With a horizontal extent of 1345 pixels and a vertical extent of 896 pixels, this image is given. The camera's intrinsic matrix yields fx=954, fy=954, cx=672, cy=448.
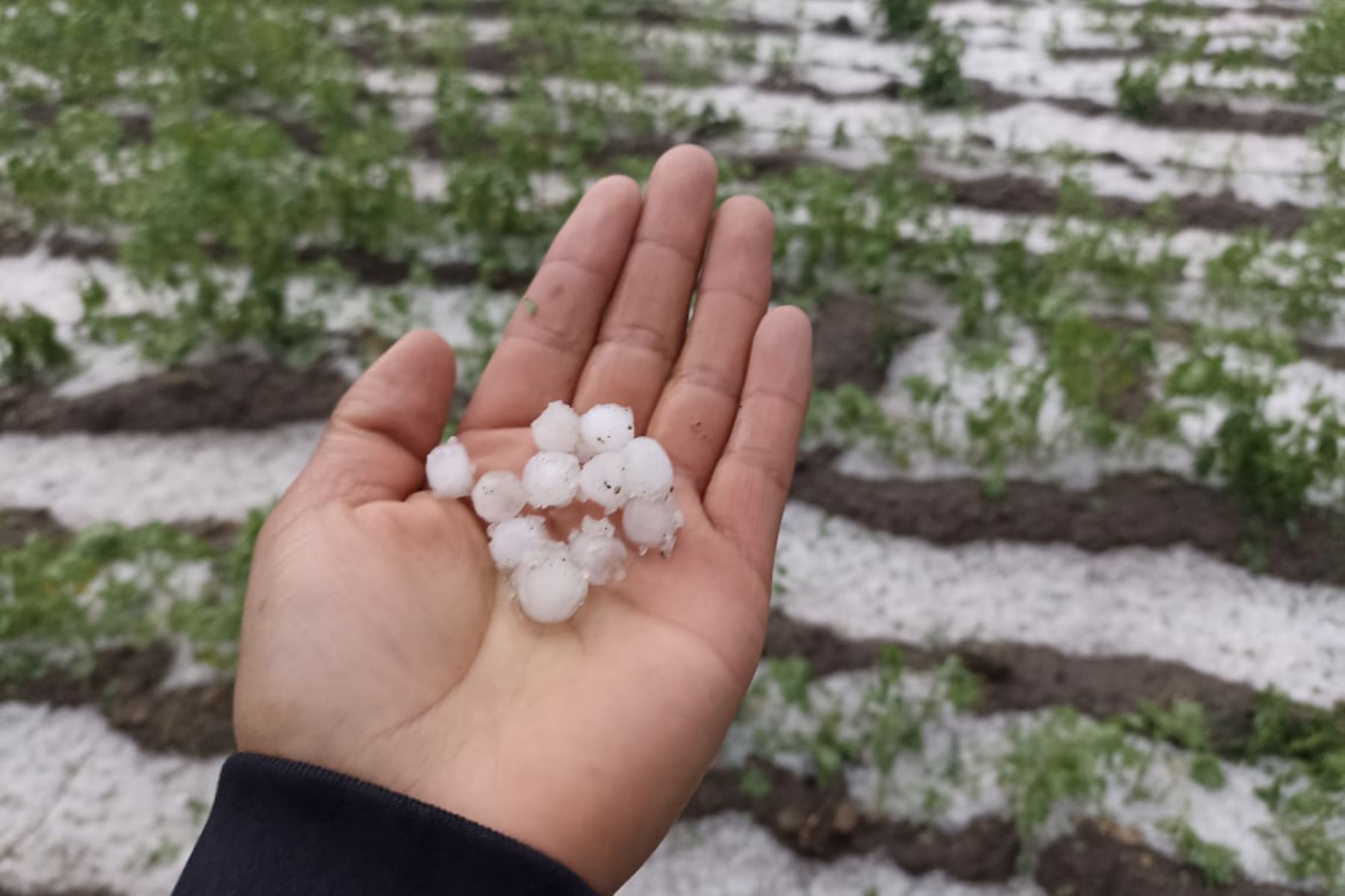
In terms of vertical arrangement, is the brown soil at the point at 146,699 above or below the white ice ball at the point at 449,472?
below

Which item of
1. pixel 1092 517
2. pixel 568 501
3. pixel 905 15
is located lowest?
pixel 1092 517

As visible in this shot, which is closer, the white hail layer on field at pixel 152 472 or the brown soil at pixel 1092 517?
the brown soil at pixel 1092 517

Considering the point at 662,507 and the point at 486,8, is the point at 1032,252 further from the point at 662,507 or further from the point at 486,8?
the point at 486,8

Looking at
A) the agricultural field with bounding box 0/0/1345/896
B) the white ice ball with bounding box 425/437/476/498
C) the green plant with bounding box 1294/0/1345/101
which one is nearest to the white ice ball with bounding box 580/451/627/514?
the white ice ball with bounding box 425/437/476/498

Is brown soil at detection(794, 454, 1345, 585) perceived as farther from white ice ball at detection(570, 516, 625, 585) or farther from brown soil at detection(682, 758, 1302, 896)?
white ice ball at detection(570, 516, 625, 585)

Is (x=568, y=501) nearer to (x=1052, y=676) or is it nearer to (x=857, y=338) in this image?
(x=1052, y=676)

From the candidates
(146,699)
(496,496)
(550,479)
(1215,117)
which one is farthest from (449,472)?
(1215,117)

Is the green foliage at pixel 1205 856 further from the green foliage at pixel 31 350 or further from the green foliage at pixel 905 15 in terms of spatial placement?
the green foliage at pixel 905 15

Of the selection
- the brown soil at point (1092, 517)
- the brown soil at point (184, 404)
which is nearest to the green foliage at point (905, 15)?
the brown soil at point (1092, 517)
